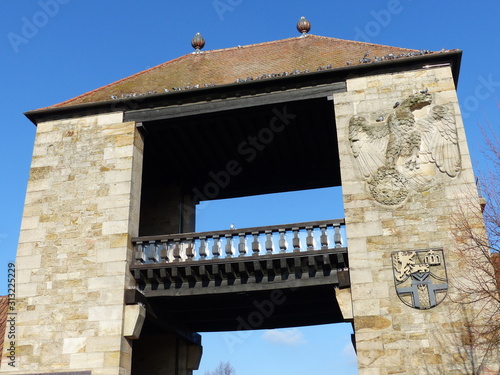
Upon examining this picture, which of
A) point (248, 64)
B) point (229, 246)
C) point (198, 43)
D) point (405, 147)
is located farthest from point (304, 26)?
point (229, 246)

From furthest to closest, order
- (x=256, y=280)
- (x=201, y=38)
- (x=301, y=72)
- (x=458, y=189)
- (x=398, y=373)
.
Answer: (x=201, y=38), (x=301, y=72), (x=256, y=280), (x=458, y=189), (x=398, y=373)

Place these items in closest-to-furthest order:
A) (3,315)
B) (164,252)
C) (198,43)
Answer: (164,252) < (3,315) < (198,43)

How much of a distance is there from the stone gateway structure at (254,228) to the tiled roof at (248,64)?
0.10 m

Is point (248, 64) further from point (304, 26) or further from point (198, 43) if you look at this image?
point (198, 43)

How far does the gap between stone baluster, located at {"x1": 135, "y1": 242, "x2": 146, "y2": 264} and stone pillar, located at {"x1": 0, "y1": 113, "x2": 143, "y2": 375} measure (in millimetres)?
192

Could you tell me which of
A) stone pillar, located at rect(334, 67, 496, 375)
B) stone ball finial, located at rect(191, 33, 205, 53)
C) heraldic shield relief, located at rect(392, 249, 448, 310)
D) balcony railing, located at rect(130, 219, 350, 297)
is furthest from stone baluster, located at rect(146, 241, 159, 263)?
stone ball finial, located at rect(191, 33, 205, 53)

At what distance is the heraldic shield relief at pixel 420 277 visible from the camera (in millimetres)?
11812

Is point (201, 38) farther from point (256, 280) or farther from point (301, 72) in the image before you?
point (256, 280)

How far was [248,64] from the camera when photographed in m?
17.1

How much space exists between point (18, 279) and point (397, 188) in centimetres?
935

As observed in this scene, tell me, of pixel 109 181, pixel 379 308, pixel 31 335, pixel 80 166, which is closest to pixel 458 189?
pixel 379 308

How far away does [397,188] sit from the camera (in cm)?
1299

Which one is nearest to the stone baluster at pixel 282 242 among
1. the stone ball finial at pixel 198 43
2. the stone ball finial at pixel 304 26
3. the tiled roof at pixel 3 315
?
the tiled roof at pixel 3 315

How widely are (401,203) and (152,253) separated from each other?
6.06 metres
